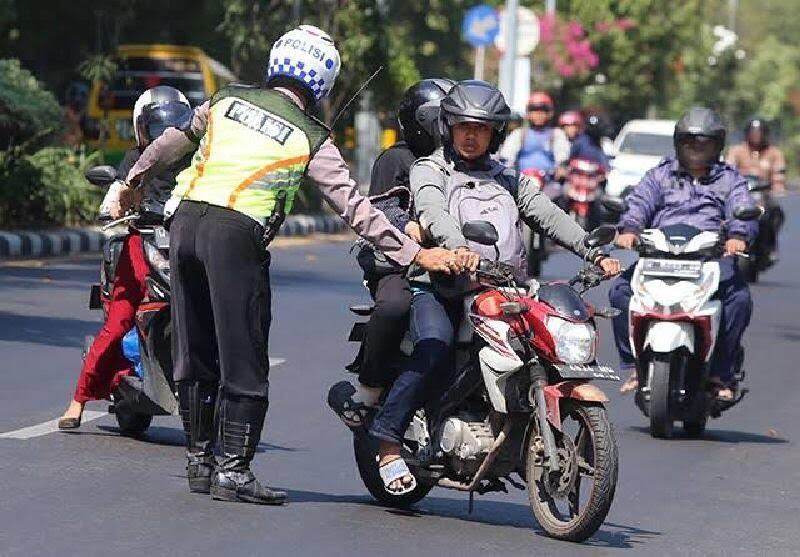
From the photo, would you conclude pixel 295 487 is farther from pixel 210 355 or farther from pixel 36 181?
pixel 36 181

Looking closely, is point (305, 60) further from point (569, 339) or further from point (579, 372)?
point (579, 372)

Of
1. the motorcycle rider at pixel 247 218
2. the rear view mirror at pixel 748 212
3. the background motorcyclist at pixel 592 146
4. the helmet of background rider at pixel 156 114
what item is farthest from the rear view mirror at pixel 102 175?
the background motorcyclist at pixel 592 146

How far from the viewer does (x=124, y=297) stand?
1007 cm

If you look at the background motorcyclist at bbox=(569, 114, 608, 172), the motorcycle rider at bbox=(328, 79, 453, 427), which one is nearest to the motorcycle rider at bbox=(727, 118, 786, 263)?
the background motorcyclist at bbox=(569, 114, 608, 172)

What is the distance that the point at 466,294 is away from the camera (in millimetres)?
7938

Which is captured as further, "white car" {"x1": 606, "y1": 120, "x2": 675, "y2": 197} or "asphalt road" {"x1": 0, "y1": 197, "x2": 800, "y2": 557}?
"white car" {"x1": 606, "y1": 120, "x2": 675, "y2": 197}

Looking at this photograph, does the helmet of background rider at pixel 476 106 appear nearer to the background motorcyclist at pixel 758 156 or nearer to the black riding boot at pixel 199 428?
the black riding boot at pixel 199 428

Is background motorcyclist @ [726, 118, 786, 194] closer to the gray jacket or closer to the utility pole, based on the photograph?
the utility pole

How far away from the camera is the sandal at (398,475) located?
7953mm

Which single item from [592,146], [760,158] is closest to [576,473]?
[760,158]

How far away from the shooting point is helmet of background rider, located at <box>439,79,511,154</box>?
7977 mm

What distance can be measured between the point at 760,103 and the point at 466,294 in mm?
86741

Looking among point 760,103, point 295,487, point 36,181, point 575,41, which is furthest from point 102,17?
point 760,103

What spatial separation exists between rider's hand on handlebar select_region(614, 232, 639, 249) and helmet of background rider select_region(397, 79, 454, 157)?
2.16 m
